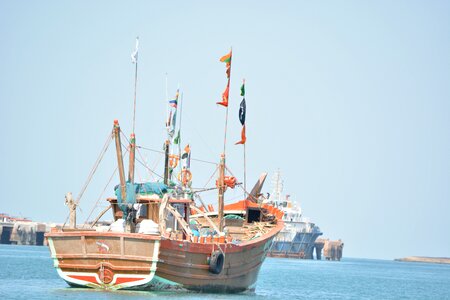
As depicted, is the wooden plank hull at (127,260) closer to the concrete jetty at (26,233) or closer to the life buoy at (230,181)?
the life buoy at (230,181)

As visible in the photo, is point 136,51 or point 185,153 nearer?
point 136,51

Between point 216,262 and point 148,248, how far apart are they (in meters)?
4.43

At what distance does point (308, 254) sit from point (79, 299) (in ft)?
489

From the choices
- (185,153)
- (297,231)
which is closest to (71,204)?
(185,153)

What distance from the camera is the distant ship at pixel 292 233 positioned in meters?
170

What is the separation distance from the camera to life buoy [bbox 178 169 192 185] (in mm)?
48331

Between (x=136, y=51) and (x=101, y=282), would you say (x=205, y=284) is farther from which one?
(x=136, y=51)

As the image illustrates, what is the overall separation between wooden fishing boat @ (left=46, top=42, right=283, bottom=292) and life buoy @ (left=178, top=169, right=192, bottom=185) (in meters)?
2.97

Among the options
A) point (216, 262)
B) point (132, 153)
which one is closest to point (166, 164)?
point (132, 153)

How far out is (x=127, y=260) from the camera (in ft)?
123

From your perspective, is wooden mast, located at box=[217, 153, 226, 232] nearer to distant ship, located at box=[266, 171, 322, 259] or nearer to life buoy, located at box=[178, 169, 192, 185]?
life buoy, located at box=[178, 169, 192, 185]

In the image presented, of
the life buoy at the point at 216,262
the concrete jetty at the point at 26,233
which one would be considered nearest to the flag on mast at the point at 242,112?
the life buoy at the point at 216,262

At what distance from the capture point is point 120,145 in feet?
126

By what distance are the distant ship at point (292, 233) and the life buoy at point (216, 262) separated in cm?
12731
